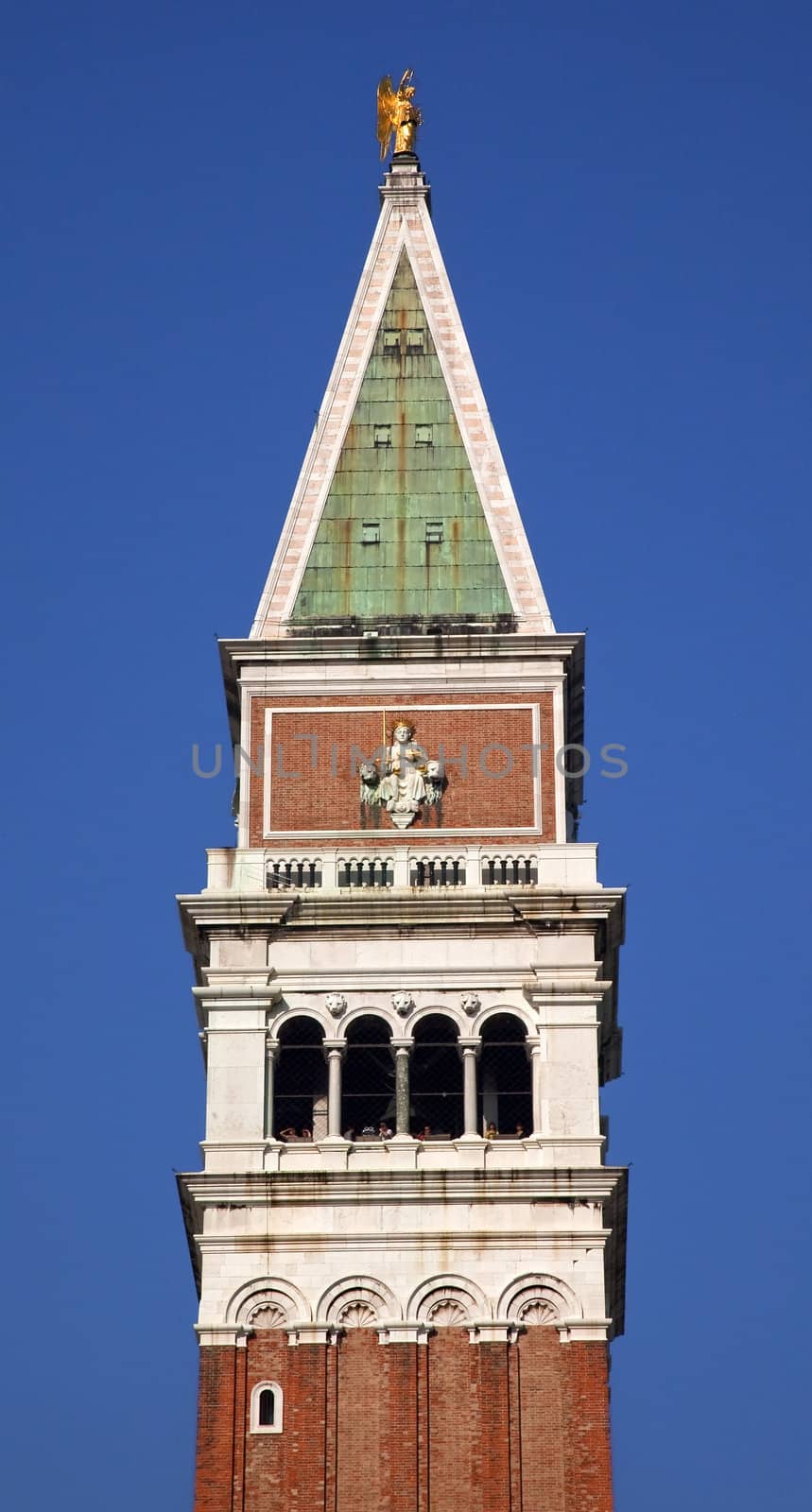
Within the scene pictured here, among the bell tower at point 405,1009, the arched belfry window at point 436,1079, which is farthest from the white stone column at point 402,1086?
the arched belfry window at point 436,1079

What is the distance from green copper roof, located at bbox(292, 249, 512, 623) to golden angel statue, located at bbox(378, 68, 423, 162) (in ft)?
15.7

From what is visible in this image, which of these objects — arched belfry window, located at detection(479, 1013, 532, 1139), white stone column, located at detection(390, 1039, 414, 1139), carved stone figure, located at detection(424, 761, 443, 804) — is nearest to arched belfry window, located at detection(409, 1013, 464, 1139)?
white stone column, located at detection(390, 1039, 414, 1139)

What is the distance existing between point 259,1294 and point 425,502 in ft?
55.4

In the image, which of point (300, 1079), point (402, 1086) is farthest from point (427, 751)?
point (402, 1086)

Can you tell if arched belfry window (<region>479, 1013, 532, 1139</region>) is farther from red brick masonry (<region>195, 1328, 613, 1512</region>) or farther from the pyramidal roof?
the pyramidal roof

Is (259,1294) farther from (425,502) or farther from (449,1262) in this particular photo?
(425,502)

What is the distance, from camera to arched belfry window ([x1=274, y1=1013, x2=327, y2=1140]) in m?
75.8

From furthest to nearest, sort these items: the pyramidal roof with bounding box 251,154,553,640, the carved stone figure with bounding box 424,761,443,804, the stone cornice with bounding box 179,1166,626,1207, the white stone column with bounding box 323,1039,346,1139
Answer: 1. the pyramidal roof with bounding box 251,154,553,640
2. the carved stone figure with bounding box 424,761,443,804
3. the white stone column with bounding box 323,1039,346,1139
4. the stone cornice with bounding box 179,1166,626,1207

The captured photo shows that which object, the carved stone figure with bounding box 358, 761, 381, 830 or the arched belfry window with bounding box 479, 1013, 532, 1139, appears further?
the carved stone figure with bounding box 358, 761, 381, 830

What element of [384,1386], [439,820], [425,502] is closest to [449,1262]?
[384,1386]

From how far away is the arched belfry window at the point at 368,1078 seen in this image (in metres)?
75.8

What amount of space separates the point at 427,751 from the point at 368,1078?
6252mm

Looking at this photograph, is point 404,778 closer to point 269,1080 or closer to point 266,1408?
point 269,1080

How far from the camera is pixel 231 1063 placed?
75.1 m
